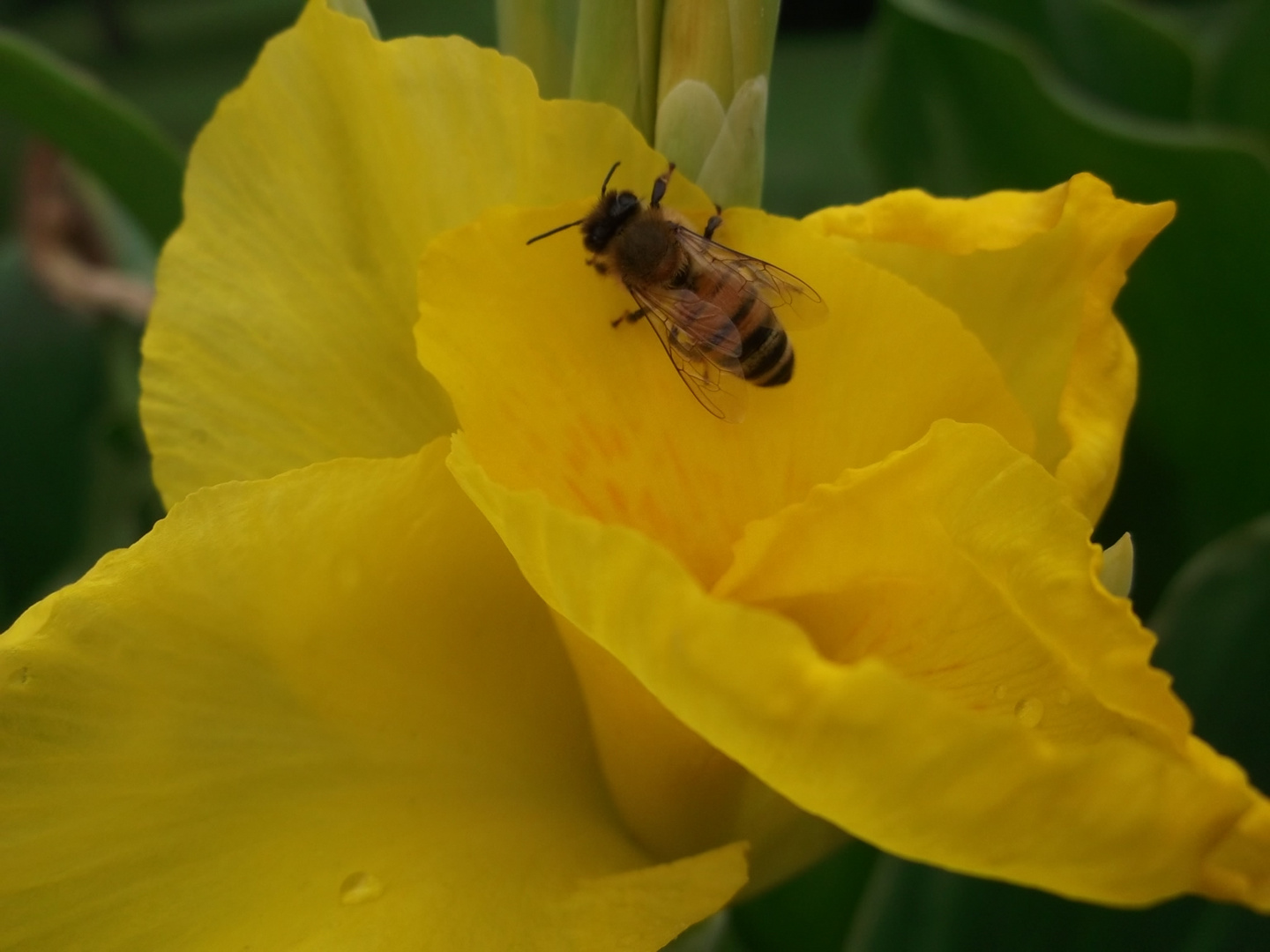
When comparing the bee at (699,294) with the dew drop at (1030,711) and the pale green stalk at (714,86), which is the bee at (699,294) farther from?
the dew drop at (1030,711)

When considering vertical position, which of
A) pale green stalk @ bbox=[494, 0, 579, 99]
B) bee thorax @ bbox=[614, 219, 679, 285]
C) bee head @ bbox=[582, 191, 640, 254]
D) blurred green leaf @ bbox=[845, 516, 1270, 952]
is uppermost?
pale green stalk @ bbox=[494, 0, 579, 99]

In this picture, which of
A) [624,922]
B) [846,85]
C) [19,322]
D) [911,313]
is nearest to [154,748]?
[624,922]

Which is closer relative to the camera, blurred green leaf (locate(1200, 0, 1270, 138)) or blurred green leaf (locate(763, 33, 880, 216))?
blurred green leaf (locate(1200, 0, 1270, 138))

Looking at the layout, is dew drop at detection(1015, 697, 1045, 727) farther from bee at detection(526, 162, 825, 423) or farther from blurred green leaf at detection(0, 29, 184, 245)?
blurred green leaf at detection(0, 29, 184, 245)

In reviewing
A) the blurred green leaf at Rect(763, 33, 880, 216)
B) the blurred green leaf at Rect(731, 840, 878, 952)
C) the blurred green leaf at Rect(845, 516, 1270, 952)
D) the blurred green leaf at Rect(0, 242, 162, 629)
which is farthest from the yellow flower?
the blurred green leaf at Rect(763, 33, 880, 216)

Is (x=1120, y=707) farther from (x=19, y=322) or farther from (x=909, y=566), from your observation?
(x=19, y=322)

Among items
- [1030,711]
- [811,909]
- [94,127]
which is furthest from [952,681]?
[94,127]

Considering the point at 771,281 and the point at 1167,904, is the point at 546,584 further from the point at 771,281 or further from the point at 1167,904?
the point at 1167,904
